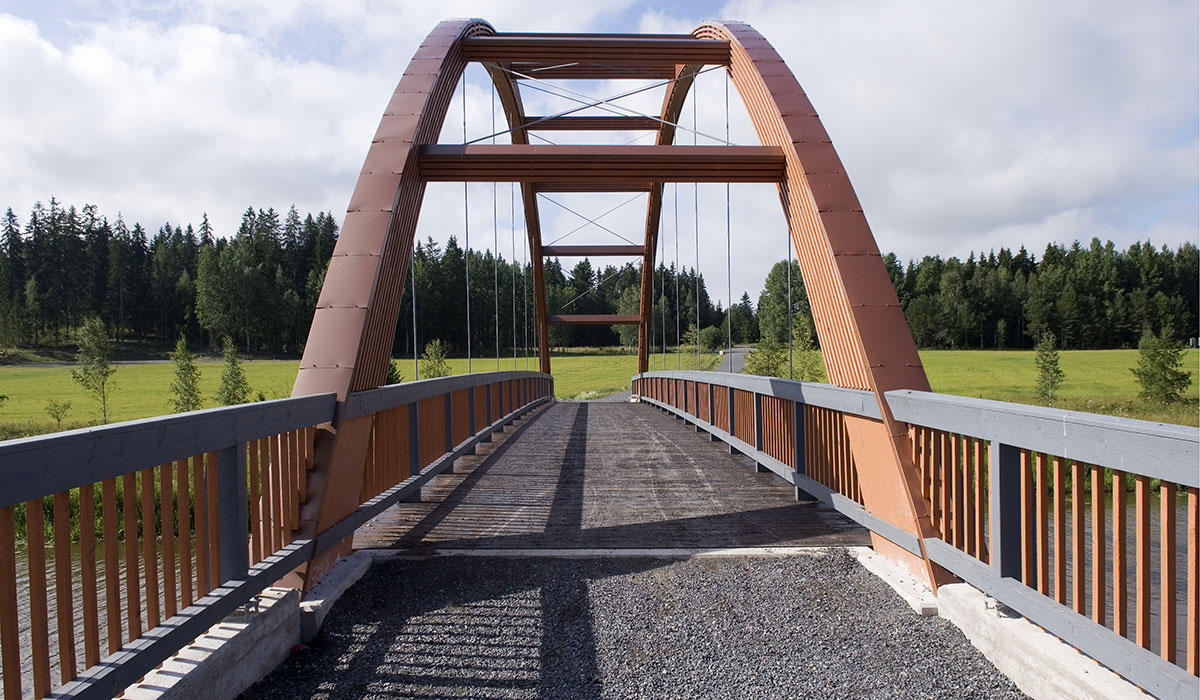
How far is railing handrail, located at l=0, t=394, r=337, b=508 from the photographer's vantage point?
1696 mm

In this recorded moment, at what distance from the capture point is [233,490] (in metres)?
2.71

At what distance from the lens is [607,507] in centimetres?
547

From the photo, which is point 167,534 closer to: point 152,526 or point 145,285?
point 152,526

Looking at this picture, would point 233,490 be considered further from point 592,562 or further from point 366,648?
point 592,562

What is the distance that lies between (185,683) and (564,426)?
32.9 feet

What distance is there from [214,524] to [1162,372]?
29.5 meters

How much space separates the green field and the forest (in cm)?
509

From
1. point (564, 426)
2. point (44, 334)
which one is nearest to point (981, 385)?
point (564, 426)

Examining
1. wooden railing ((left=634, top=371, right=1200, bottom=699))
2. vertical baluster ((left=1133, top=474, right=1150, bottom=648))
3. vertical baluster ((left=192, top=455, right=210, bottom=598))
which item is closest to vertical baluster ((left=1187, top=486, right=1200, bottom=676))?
wooden railing ((left=634, top=371, right=1200, bottom=699))

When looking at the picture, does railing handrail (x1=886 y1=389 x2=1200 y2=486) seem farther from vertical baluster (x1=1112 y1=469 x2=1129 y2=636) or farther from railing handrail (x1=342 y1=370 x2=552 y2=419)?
railing handrail (x1=342 y1=370 x2=552 y2=419)

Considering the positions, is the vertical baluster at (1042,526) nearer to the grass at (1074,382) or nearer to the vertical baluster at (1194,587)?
the vertical baluster at (1194,587)

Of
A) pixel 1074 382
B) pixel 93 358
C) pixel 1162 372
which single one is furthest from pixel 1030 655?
pixel 1074 382

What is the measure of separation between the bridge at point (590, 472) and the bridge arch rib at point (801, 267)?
2 cm

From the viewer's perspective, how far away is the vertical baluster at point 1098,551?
2.12 meters
